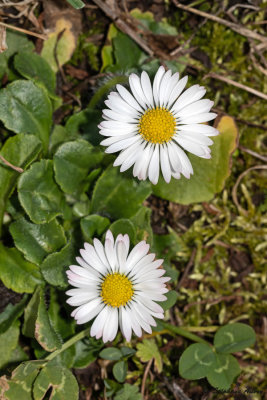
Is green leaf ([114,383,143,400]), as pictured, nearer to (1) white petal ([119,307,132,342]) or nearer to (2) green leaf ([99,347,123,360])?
(2) green leaf ([99,347,123,360])

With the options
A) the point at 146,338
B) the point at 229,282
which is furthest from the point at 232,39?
the point at 146,338

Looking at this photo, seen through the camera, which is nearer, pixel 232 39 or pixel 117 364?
pixel 117 364

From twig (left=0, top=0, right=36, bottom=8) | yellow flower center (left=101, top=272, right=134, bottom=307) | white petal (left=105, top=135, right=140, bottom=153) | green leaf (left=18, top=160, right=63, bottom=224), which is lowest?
yellow flower center (left=101, top=272, right=134, bottom=307)

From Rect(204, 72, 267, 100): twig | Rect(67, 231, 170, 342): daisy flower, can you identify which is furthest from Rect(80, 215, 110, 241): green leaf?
Rect(204, 72, 267, 100): twig

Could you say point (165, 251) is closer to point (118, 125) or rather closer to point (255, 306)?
point (255, 306)

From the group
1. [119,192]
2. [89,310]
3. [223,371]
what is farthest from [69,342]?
[223,371]

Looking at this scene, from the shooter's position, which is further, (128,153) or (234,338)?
(234,338)

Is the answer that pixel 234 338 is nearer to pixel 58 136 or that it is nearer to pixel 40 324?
pixel 40 324
